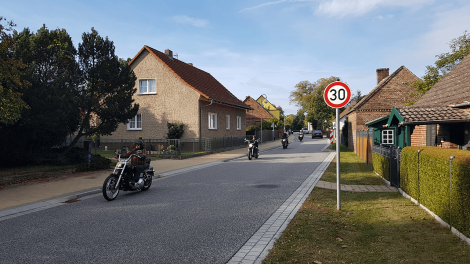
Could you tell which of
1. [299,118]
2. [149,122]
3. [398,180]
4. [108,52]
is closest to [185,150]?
[149,122]

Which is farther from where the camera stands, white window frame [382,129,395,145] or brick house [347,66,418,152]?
brick house [347,66,418,152]

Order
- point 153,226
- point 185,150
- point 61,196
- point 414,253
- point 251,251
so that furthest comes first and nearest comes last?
point 185,150 → point 61,196 → point 153,226 → point 251,251 → point 414,253

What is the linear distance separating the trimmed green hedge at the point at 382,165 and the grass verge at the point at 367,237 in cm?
293

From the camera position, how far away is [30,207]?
761 cm

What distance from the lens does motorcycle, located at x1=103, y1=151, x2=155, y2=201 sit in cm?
834

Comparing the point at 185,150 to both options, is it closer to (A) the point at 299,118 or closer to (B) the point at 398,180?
(B) the point at 398,180

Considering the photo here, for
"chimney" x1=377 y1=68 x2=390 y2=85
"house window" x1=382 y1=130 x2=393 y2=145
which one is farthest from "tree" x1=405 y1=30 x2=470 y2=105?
"chimney" x1=377 y1=68 x2=390 y2=85

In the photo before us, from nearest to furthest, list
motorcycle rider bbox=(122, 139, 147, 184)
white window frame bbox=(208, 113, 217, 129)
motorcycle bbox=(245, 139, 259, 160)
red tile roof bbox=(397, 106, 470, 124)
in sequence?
motorcycle rider bbox=(122, 139, 147, 184)
red tile roof bbox=(397, 106, 470, 124)
motorcycle bbox=(245, 139, 259, 160)
white window frame bbox=(208, 113, 217, 129)

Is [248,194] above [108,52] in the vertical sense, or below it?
below

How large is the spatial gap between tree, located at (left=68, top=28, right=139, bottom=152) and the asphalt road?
21.7 feet

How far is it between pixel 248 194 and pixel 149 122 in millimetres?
20255

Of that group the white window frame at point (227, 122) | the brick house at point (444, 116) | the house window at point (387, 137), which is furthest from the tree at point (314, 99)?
the brick house at point (444, 116)

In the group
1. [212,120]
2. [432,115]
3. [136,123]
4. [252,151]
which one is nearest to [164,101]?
[136,123]

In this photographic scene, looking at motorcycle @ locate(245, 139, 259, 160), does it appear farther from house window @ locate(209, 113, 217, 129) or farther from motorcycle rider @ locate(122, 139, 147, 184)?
motorcycle rider @ locate(122, 139, 147, 184)
